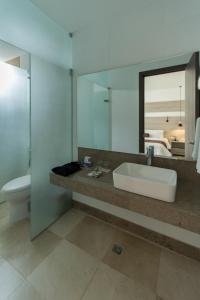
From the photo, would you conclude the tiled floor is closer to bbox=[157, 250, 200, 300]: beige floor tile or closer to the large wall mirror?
bbox=[157, 250, 200, 300]: beige floor tile

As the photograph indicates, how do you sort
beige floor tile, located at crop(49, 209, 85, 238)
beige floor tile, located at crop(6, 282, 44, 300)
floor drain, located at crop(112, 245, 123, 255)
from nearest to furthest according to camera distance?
beige floor tile, located at crop(6, 282, 44, 300) → floor drain, located at crop(112, 245, 123, 255) → beige floor tile, located at crop(49, 209, 85, 238)

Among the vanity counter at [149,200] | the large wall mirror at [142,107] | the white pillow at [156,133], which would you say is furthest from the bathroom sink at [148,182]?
the white pillow at [156,133]

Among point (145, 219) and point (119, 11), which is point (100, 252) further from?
point (119, 11)

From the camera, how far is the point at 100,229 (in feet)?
6.40

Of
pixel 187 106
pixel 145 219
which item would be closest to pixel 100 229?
pixel 145 219

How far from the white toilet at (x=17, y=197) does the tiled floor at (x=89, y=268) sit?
20 centimetres

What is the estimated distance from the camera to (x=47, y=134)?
185 cm

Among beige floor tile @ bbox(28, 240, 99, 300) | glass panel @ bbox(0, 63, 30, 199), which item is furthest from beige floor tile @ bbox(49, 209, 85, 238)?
glass panel @ bbox(0, 63, 30, 199)

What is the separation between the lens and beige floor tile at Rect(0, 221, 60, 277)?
1461mm

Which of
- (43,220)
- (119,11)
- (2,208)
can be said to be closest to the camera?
(119,11)

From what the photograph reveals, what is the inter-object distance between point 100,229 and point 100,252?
35 cm

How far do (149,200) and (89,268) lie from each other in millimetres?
878

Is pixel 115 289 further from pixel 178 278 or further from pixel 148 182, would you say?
pixel 148 182

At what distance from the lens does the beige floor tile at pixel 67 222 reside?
1.90 m
